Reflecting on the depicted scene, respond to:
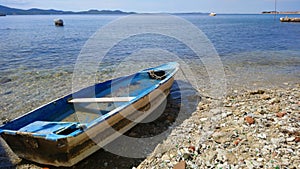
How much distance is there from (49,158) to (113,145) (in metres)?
1.69

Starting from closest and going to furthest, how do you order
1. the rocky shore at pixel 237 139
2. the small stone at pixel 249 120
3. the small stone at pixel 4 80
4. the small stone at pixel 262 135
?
1. the rocky shore at pixel 237 139
2. the small stone at pixel 262 135
3. the small stone at pixel 249 120
4. the small stone at pixel 4 80

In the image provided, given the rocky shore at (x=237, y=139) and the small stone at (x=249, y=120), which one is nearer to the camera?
the rocky shore at (x=237, y=139)

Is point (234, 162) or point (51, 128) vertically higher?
point (51, 128)

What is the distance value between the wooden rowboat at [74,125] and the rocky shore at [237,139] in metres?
1.14

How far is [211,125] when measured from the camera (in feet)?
20.8

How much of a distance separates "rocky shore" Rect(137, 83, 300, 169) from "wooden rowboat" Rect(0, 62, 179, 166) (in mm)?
1143

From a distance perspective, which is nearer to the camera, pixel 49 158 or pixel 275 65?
pixel 49 158

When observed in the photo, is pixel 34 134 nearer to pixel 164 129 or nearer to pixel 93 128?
pixel 93 128

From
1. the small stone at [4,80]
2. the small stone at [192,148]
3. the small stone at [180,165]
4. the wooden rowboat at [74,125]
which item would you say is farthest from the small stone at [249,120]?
the small stone at [4,80]

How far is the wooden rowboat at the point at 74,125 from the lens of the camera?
15.4 ft

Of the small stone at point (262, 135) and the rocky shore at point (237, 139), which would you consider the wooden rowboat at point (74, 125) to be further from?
the small stone at point (262, 135)

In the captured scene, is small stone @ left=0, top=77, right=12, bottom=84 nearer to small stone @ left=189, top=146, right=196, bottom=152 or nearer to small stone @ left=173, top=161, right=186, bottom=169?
small stone @ left=189, top=146, right=196, bottom=152

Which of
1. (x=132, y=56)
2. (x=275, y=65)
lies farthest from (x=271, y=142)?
(x=132, y=56)

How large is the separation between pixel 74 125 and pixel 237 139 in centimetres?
357
